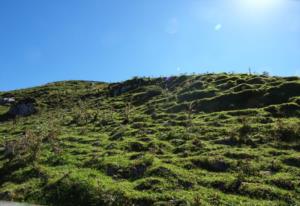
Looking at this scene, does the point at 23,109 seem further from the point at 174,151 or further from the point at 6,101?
the point at 174,151

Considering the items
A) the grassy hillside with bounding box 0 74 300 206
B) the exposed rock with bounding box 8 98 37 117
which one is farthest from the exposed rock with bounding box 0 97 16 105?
the grassy hillside with bounding box 0 74 300 206

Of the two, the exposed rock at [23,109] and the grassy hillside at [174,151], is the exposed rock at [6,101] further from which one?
the grassy hillside at [174,151]

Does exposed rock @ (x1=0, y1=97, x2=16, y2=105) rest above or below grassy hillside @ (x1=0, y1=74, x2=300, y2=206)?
above

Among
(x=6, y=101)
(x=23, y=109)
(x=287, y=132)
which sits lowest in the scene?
(x=287, y=132)

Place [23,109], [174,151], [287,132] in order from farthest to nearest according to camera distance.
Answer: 1. [23,109]
2. [174,151]
3. [287,132]

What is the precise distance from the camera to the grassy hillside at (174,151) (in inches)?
957

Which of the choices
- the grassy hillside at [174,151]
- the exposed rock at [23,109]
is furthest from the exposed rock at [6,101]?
the grassy hillside at [174,151]

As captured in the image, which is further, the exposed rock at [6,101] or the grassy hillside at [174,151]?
the exposed rock at [6,101]

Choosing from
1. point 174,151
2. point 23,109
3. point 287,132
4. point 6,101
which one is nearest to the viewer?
point 287,132

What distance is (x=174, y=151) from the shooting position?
32000 mm

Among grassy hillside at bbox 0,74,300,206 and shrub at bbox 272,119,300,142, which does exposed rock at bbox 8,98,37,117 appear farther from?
shrub at bbox 272,119,300,142

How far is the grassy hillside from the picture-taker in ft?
79.8

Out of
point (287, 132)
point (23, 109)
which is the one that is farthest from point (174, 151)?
point (23, 109)

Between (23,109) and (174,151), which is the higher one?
(23,109)
